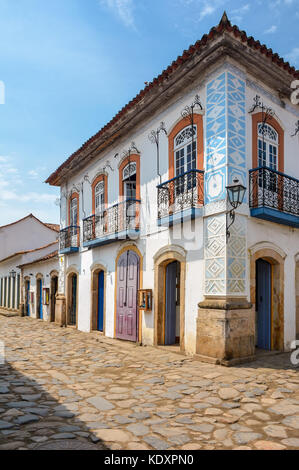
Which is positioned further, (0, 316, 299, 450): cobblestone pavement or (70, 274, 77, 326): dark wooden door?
(70, 274, 77, 326): dark wooden door

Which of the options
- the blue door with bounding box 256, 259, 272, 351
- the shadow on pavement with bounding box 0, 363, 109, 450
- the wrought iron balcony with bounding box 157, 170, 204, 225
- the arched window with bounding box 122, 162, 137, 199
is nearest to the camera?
the shadow on pavement with bounding box 0, 363, 109, 450

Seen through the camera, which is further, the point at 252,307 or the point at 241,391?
the point at 252,307

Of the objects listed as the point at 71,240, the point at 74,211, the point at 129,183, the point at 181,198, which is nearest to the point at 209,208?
the point at 181,198

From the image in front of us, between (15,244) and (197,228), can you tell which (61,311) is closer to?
(197,228)

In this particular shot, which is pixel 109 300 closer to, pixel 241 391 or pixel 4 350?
pixel 4 350

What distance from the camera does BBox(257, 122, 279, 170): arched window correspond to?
27.0ft

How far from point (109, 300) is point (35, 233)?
19.1 m

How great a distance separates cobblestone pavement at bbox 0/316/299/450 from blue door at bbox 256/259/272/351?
0.92 meters

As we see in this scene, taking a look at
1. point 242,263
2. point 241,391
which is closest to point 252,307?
point 242,263

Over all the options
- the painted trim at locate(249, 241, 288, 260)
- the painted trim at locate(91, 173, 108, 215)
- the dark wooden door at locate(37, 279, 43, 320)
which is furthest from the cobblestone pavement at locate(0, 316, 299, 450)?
the dark wooden door at locate(37, 279, 43, 320)

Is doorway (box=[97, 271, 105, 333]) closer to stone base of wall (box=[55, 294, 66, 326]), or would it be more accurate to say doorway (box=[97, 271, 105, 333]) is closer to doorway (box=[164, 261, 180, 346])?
stone base of wall (box=[55, 294, 66, 326])

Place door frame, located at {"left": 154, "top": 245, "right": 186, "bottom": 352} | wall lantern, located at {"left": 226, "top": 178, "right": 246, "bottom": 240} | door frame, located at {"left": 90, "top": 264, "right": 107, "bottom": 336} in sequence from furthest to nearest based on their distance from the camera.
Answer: door frame, located at {"left": 90, "top": 264, "right": 107, "bottom": 336}, door frame, located at {"left": 154, "top": 245, "right": 186, "bottom": 352}, wall lantern, located at {"left": 226, "top": 178, "right": 246, "bottom": 240}

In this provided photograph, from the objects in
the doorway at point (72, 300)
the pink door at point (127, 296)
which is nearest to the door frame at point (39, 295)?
the doorway at point (72, 300)

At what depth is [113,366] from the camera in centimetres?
689
